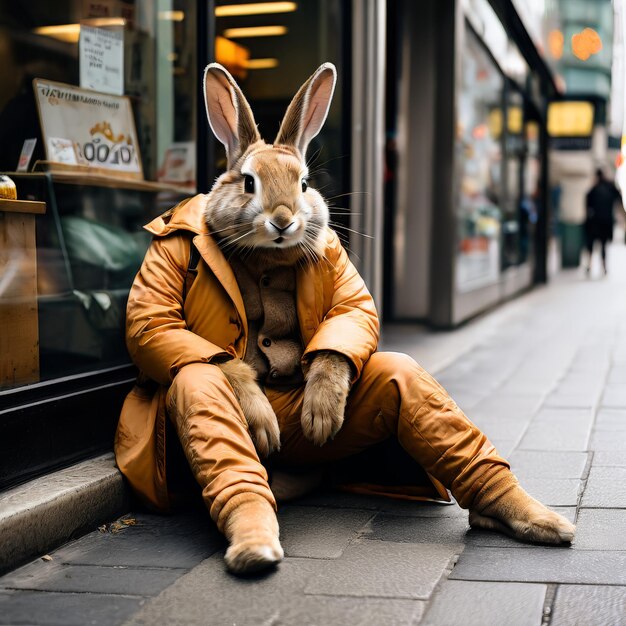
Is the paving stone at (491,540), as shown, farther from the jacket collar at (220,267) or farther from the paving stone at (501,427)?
the paving stone at (501,427)

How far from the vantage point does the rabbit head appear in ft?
10.4

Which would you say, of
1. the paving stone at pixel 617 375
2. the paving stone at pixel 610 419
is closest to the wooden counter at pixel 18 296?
the paving stone at pixel 610 419

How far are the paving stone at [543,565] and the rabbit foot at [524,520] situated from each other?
5cm

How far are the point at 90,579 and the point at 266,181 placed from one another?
1.37 meters

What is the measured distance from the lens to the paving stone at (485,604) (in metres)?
2.49

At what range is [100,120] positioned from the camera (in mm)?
4398

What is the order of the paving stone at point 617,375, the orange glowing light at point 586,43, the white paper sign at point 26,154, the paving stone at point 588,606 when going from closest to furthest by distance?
the paving stone at point 588,606
the white paper sign at point 26,154
the paving stone at point 617,375
the orange glowing light at point 586,43

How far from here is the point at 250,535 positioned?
2.76 m

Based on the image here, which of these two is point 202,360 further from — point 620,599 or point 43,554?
point 620,599

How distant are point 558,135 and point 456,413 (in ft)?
69.5

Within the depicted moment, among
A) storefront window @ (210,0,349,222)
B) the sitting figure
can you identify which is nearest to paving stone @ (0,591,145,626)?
the sitting figure

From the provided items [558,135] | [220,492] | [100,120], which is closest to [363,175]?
[100,120]

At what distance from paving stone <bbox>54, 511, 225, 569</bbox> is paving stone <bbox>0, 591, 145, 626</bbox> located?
296mm

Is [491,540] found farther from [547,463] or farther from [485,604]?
[547,463]
